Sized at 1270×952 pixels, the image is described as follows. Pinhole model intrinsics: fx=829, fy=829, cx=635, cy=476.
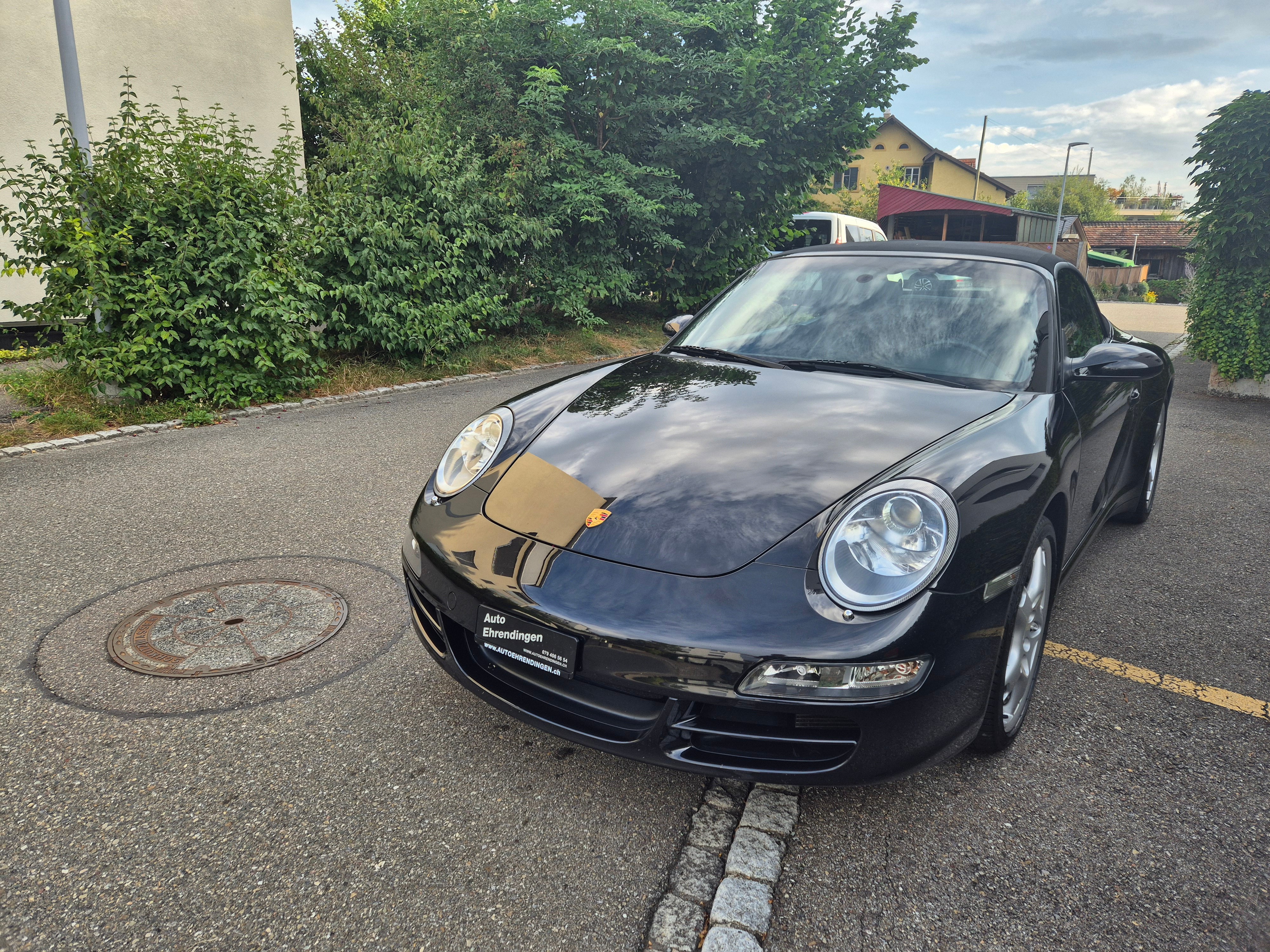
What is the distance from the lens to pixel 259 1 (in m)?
12.1

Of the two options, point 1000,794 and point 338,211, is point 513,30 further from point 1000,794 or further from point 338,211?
point 1000,794

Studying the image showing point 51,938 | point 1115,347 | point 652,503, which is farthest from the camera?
point 1115,347

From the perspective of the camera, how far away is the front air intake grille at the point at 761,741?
1.90 metres

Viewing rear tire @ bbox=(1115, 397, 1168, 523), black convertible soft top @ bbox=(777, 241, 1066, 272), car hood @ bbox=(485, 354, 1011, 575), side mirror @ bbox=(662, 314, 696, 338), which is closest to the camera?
car hood @ bbox=(485, 354, 1011, 575)

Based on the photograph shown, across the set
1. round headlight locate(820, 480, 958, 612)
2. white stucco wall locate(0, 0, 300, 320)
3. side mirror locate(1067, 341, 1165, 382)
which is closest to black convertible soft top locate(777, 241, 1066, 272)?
side mirror locate(1067, 341, 1165, 382)

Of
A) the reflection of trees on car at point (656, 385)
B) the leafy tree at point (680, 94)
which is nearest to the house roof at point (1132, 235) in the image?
the leafy tree at point (680, 94)

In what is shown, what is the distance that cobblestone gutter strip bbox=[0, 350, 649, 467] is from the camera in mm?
5672

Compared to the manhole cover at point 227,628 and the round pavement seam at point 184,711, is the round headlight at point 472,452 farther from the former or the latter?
the manhole cover at point 227,628

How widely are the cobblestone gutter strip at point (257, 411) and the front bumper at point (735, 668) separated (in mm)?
2956

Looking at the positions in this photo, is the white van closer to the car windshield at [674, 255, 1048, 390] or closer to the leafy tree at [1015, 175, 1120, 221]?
the car windshield at [674, 255, 1048, 390]

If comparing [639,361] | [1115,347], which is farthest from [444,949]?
[1115,347]

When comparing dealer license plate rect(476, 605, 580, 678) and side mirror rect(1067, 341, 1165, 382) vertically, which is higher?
side mirror rect(1067, 341, 1165, 382)

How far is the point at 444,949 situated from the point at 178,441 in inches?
206

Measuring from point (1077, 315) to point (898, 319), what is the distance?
89cm
